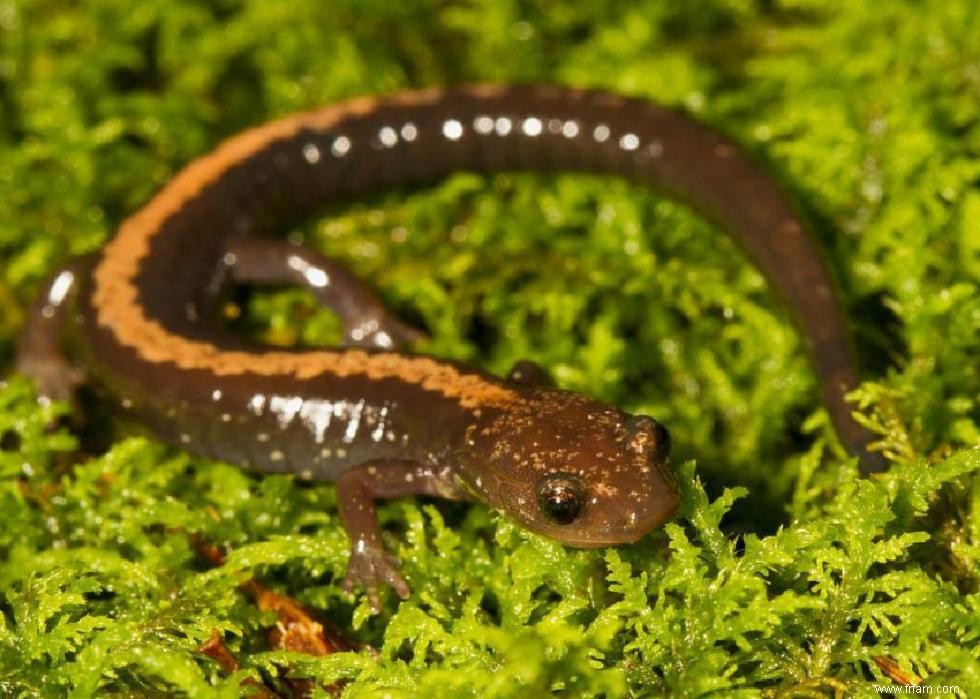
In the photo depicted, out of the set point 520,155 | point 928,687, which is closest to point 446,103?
point 520,155

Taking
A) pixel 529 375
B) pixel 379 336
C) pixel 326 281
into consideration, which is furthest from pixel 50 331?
pixel 529 375

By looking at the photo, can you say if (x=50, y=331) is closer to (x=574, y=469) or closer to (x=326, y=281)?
(x=326, y=281)

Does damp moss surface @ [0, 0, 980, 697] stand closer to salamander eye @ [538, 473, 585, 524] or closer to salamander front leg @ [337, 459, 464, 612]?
salamander front leg @ [337, 459, 464, 612]

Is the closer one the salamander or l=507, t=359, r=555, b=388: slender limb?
the salamander


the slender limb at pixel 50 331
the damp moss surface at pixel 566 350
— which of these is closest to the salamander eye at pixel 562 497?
the damp moss surface at pixel 566 350

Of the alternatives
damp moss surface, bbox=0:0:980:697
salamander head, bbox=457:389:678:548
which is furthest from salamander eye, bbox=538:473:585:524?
damp moss surface, bbox=0:0:980:697

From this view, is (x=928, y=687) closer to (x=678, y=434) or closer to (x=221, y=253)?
(x=678, y=434)

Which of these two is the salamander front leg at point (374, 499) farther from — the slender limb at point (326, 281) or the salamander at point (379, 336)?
the slender limb at point (326, 281)
